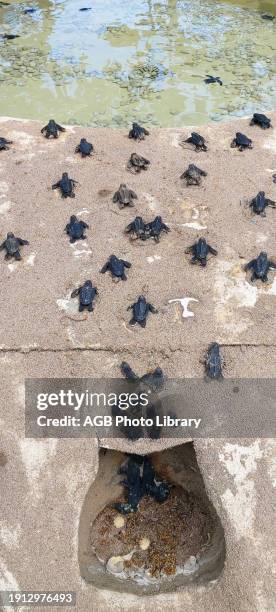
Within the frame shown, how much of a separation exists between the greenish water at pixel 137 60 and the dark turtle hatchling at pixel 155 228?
606 centimetres

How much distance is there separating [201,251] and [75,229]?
2213 mm

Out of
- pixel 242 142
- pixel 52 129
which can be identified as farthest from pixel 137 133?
pixel 242 142

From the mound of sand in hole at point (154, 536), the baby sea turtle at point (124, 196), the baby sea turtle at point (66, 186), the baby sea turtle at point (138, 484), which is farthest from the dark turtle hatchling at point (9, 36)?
the mound of sand in hole at point (154, 536)

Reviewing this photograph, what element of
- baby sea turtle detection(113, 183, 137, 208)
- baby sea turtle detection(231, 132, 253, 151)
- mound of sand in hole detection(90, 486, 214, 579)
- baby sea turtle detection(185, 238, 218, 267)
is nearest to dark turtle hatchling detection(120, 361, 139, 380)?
mound of sand in hole detection(90, 486, 214, 579)

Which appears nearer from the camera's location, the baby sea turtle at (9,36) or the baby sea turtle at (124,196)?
the baby sea turtle at (124,196)

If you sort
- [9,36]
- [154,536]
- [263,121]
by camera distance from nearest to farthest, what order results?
[154,536]
[263,121]
[9,36]

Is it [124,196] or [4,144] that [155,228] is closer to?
[124,196]

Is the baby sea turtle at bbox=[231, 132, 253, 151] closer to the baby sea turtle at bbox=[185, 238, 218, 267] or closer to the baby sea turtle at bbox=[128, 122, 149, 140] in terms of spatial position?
the baby sea turtle at bbox=[128, 122, 149, 140]

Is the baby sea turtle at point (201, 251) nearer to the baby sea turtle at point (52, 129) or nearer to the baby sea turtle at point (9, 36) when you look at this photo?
the baby sea turtle at point (52, 129)

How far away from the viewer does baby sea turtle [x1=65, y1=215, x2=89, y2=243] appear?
8.55 meters

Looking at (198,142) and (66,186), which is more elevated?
(198,142)

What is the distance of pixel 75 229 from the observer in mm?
8562

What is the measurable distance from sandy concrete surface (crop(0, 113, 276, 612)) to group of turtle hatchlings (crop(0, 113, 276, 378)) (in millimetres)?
159

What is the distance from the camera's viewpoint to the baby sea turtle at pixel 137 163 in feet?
33.4
